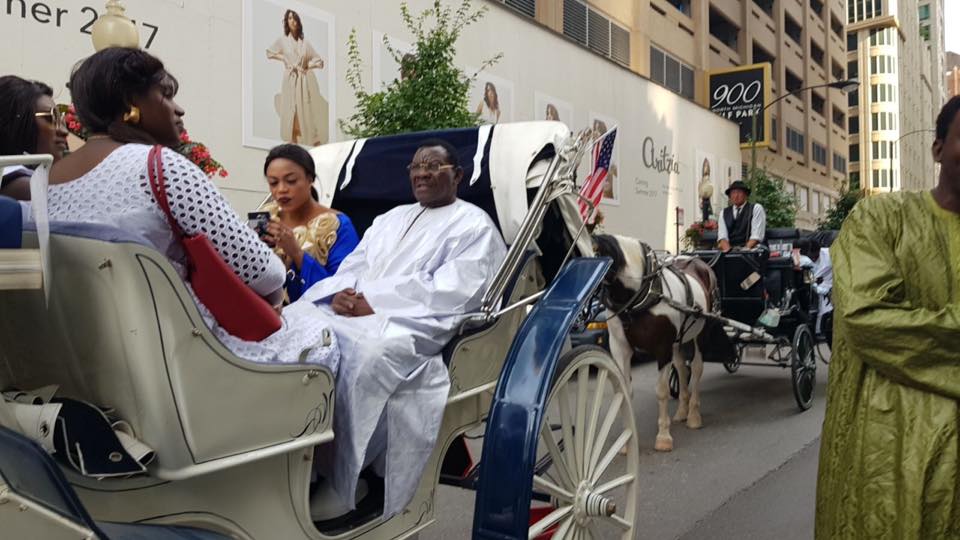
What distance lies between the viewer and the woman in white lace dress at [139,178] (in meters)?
1.76

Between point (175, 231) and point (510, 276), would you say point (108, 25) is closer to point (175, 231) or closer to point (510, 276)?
point (510, 276)

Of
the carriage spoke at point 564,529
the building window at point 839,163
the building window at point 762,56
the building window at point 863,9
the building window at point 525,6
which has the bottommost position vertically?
the carriage spoke at point 564,529

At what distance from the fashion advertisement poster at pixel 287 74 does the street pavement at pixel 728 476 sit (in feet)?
19.6

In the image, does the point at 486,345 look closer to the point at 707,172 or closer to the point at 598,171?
the point at 598,171

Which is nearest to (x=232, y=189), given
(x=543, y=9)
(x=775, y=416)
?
(x=775, y=416)

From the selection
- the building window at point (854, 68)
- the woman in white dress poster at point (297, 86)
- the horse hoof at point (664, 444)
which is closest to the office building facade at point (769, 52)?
the woman in white dress poster at point (297, 86)

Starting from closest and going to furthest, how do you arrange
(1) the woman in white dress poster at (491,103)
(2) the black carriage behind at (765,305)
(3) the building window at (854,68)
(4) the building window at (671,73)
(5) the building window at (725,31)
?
(2) the black carriage behind at (765,305) → (1) the woman in white dress poster at (491,103) → (4) the building window at (671,73) → (5) the building window at (725,31) → (3) the building window at (854,68)

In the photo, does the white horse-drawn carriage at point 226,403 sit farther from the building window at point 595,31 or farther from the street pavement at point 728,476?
the building window at point 595,31

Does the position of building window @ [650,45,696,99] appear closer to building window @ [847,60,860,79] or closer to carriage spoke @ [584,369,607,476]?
carriage spoke @ [584,369,607,476]

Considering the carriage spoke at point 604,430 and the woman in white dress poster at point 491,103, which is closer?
the carriage spoke at point 604,430

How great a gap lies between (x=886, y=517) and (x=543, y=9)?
17550mm

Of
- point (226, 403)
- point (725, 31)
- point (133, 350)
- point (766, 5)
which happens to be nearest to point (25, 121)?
point (133, 350)

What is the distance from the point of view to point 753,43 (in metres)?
32.4

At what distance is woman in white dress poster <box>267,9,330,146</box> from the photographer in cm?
1055
